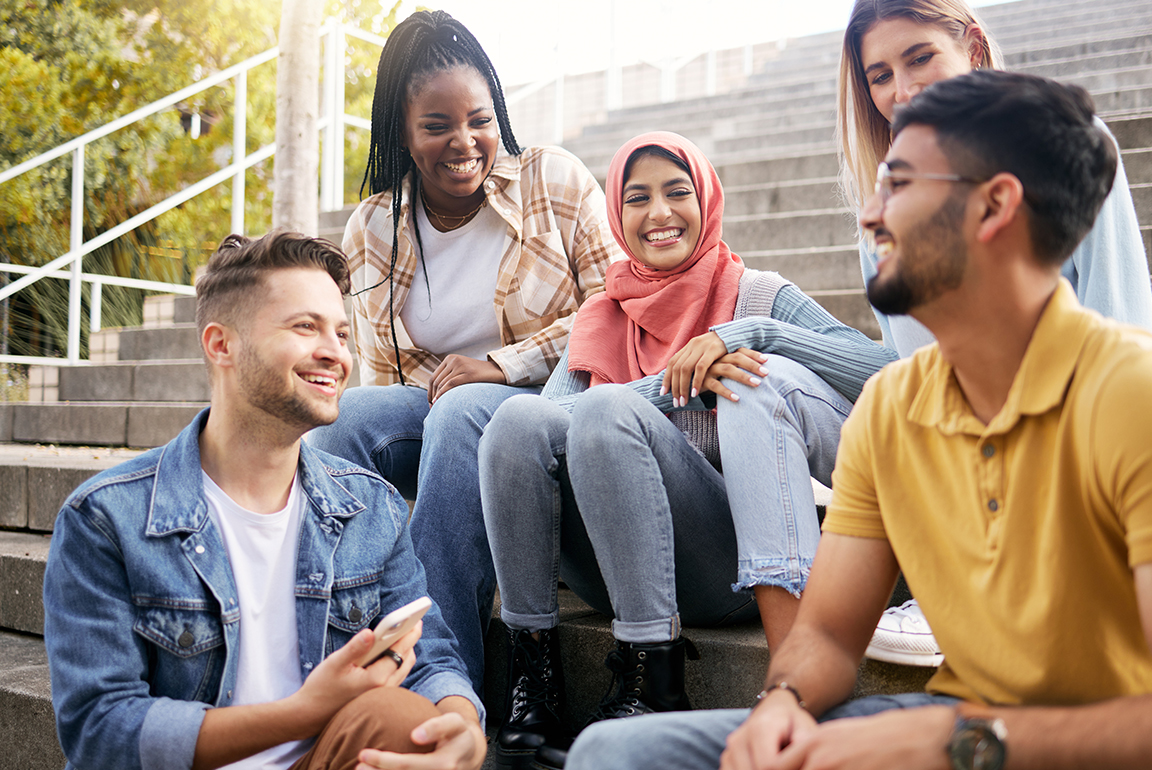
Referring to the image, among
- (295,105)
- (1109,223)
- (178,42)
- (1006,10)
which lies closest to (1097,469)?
(1109,223)

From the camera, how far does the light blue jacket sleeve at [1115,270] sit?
1.74 metres

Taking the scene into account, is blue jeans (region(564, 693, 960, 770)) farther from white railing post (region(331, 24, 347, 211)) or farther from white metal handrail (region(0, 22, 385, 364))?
white railing post (region(331, 24, 347, 211))

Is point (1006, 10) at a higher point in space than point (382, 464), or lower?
higher

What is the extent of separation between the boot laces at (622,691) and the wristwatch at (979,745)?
0.81m

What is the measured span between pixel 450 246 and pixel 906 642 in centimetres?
164

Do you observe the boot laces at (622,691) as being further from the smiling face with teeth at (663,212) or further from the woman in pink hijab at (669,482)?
the smiling face with teeth at (663,212)

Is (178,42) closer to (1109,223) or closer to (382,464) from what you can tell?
(382,464)

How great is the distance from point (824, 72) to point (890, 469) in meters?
7.04

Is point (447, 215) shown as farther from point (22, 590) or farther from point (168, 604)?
point (22, 590)

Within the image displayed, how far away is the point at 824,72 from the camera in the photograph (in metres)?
7.67

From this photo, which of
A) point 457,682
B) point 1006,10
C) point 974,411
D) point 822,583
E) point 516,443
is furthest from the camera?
point 1006,10

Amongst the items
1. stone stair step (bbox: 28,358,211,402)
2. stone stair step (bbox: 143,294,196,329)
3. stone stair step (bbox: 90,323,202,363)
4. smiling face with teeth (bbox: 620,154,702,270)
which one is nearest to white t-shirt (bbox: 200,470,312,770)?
smiling face with teeth (bbox: 620,154,702,270)

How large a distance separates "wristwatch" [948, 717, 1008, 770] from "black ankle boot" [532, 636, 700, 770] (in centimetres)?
78

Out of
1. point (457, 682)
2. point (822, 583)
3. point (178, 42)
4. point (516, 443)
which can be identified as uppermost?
point (178, 42)
